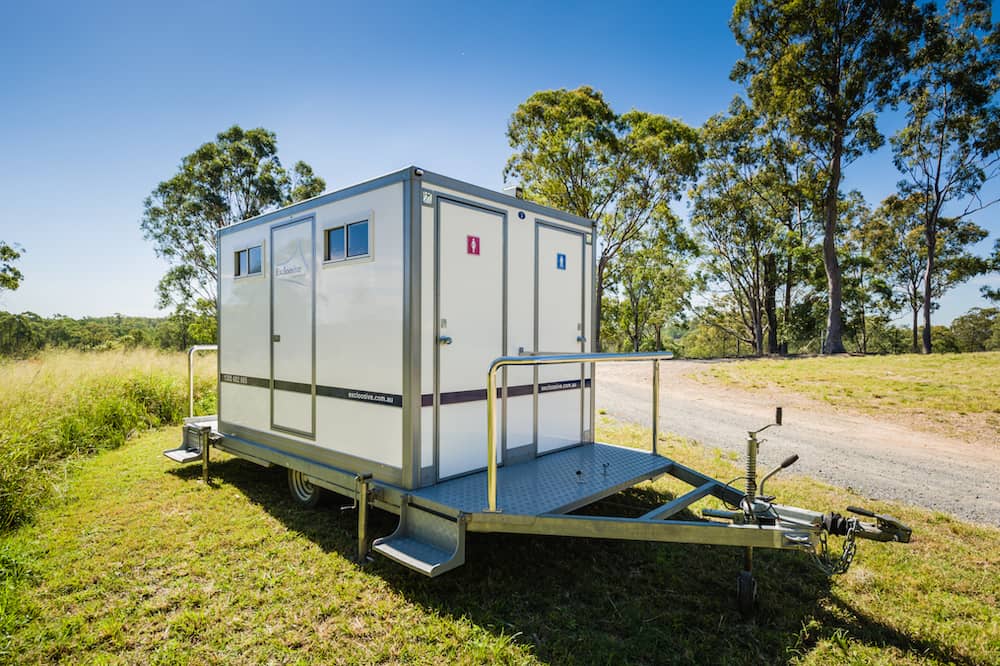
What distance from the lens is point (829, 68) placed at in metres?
18.9

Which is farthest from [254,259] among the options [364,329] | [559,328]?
[559,328]

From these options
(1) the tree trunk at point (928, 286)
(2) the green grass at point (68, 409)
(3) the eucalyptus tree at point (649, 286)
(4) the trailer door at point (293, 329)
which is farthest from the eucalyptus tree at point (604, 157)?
(4) the trailer door at point (293, 329)

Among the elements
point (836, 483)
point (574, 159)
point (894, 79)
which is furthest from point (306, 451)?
point (894, 79)

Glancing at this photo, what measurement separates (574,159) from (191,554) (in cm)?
1942

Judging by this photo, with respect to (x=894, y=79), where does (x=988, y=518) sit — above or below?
below

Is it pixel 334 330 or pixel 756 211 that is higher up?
pixel 756 211

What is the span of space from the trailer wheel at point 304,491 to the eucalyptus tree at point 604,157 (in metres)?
16.6

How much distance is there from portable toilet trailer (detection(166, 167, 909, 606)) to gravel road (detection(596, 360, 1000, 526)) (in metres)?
3.14

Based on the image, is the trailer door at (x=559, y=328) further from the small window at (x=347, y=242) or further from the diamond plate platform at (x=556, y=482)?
the small window at (x=347, y=242)

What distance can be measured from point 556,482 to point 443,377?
4.12 ft

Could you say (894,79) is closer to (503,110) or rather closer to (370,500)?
(503,110)

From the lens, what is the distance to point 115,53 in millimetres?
7840

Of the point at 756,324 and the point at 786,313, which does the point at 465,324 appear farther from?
the point at 786,313

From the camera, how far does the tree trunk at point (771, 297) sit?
26.8 m
